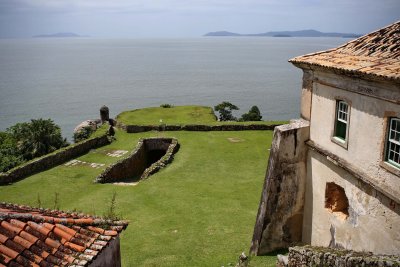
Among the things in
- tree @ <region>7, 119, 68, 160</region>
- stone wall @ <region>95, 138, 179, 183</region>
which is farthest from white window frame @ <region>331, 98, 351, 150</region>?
tree @ <region>7, 119, 68, 160</region>

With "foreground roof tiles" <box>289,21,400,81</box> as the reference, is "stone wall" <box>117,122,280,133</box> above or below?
below

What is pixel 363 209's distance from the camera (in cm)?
1190

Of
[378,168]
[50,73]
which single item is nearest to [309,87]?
[378,168]

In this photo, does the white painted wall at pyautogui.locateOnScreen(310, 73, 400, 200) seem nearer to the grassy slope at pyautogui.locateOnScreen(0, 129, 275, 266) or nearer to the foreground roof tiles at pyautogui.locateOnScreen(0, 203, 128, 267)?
the grassy slope at pyautogui.locateOnScreen(0, 129, 275, 266)

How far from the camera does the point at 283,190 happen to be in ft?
50.0

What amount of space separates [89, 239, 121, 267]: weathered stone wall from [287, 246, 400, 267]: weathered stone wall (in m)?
4.88

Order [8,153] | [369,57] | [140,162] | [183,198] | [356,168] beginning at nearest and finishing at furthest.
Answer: [356,168]
[369,57]
[183,198]
[140,162]
[8,153]

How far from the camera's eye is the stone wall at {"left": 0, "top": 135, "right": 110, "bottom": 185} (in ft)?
90.4

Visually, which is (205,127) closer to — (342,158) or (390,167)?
(342,158)

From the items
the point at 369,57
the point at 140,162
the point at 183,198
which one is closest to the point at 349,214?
the point at 369,57

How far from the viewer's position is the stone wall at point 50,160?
27562 millimetres

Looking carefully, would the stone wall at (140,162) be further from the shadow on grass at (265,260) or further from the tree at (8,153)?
the shadow on grass at (265,260)

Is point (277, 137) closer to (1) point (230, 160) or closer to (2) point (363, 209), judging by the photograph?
(2) point (363, 209)

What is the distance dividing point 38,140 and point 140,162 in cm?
1256
